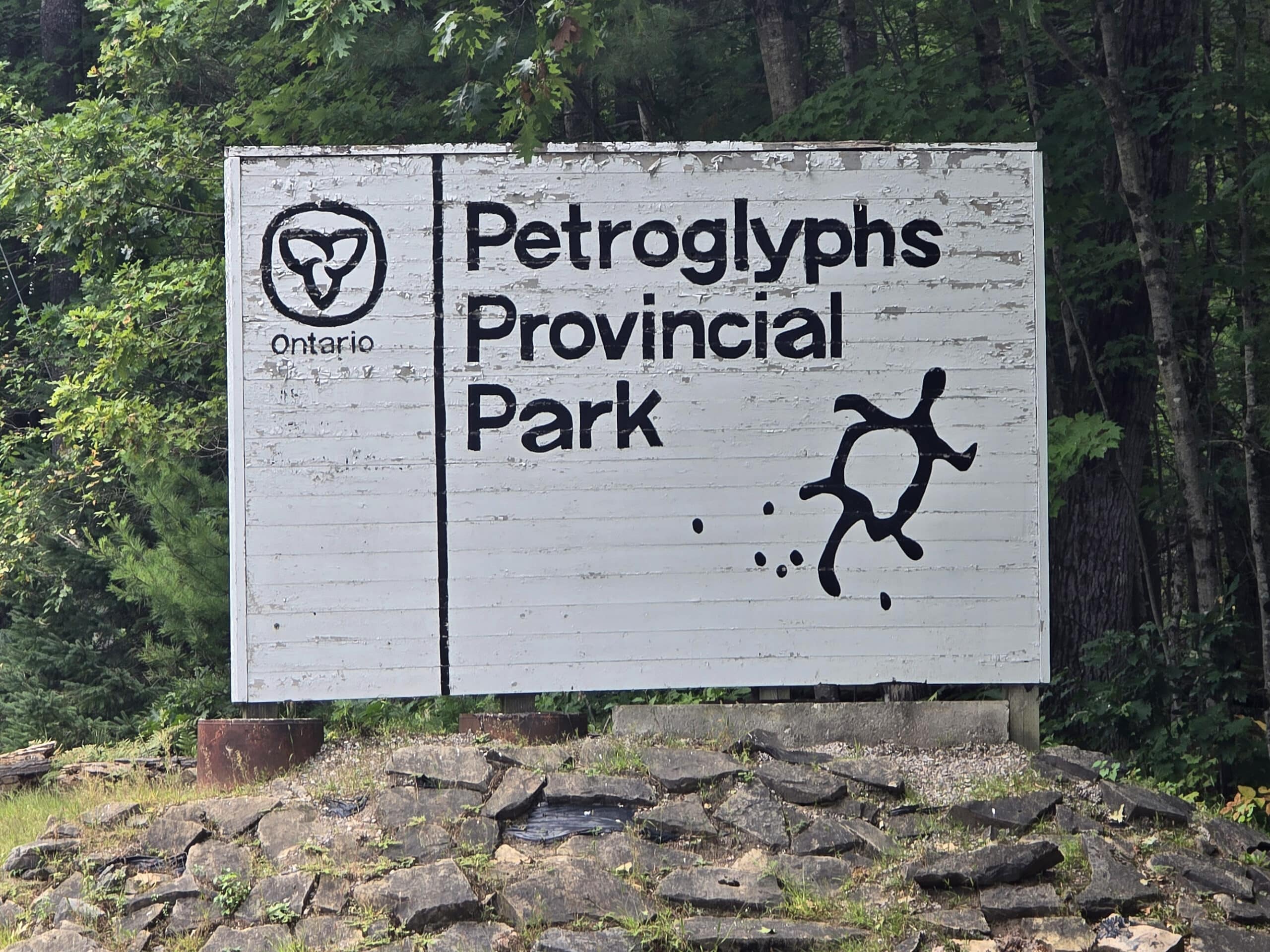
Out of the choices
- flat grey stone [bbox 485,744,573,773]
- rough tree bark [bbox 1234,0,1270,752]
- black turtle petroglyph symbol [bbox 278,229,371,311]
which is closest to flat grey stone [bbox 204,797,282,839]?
flat grey stone [bbox 485,744,573,773]

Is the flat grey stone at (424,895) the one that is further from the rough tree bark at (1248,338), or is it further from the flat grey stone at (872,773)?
the rough tree bark at (1248,338)

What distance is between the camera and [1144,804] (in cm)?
643

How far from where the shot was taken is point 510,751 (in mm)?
6914

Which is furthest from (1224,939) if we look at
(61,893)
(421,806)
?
(61,893)

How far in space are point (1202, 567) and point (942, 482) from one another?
361 cm

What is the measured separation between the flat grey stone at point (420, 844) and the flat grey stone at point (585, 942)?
0.84 meters

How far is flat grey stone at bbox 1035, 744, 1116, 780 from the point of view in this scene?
6.86 meters

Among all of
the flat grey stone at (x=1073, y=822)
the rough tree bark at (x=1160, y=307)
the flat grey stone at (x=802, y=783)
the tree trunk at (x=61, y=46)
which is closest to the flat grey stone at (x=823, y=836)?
the flat grey stone at (x=802, y=783)

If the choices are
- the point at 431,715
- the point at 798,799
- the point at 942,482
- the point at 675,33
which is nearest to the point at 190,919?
the point at 798,799

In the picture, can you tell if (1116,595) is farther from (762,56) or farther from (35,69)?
(35,69)

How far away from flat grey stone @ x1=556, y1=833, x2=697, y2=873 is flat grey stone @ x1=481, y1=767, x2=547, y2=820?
33cm

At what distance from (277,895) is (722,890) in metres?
2.02

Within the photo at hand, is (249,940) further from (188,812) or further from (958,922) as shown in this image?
(958,922)

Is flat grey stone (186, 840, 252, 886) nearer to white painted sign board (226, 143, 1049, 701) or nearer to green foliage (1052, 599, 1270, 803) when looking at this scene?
white painted sign board (226, 143, 1049, 701)
